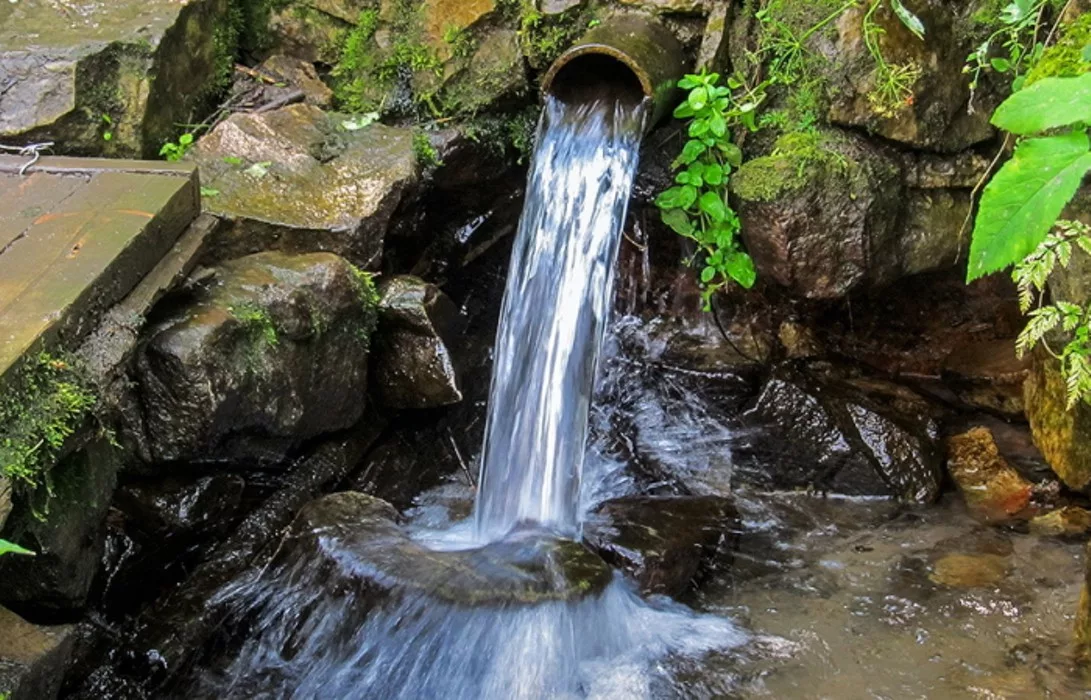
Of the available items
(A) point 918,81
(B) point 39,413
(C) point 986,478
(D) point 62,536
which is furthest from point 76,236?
(C) point 986,478

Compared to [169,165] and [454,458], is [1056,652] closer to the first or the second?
[454,458]

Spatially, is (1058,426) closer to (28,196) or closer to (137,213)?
(137,213)

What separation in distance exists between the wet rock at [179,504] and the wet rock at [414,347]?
36.9 inches

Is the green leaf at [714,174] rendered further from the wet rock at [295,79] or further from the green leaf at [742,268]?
the wet rock at [295,79]

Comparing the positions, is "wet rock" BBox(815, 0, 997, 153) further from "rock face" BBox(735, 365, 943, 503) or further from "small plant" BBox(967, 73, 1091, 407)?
"small plant" BBox(967, 73, 1091, 407)

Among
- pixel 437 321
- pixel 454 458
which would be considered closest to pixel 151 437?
pixel 437 321

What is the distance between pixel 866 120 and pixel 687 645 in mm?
2476

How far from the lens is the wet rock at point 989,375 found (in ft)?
15.5

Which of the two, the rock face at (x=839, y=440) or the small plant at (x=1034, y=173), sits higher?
the small plant at (x=1034, y=173)

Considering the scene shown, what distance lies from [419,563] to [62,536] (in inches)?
49.3

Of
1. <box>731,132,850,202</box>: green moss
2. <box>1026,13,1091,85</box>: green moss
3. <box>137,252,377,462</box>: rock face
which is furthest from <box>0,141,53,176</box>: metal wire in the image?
<box>1026,13,1091,85</box>: green moss

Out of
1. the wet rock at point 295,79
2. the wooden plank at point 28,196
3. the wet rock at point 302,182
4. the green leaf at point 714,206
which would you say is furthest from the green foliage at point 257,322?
the green leaf at point 714,206

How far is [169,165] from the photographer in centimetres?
379

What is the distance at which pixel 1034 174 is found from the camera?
178 cm
